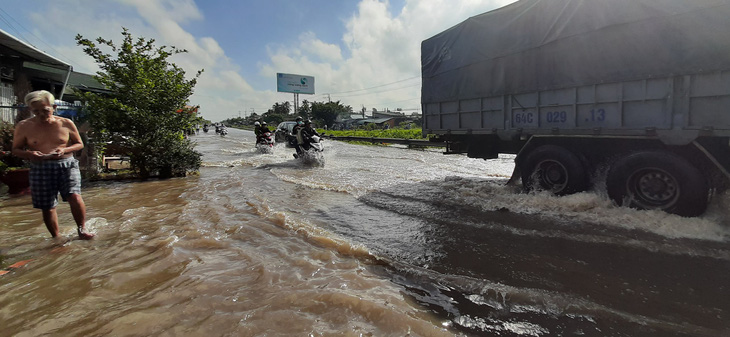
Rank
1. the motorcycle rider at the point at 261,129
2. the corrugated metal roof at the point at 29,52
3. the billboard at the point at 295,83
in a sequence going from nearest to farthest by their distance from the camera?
the corrugated metal roof at the point at 29,52 < the motorcycle rider at the point at 261,129 < the billboard at the point at 295,83

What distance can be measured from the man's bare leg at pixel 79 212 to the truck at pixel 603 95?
6.12 m

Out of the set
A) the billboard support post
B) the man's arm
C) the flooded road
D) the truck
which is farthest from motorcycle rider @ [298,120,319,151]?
the billboard support post

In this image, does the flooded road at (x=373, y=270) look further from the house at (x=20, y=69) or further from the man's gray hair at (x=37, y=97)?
the house at (x=20, y=69)

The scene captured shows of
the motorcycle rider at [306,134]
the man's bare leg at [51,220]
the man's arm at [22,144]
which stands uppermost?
the motorcycle rider at [306,134]

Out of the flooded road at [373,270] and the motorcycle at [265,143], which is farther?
the motorcycle at [265,143]

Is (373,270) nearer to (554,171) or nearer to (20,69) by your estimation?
(554,171)

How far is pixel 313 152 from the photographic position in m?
11.6

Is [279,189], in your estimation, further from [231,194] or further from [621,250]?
[621,250]

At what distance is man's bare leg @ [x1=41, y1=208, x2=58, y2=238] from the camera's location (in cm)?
370

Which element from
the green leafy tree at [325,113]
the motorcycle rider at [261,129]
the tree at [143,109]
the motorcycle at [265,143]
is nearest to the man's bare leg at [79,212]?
the tree at [143,109]

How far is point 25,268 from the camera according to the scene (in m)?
3.07

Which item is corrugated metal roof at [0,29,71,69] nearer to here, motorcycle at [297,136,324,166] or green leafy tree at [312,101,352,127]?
motorcycle at [297,136,324,166]

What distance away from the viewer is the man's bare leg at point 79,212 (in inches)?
146

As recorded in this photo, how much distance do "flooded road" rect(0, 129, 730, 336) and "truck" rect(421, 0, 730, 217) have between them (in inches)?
20.3
